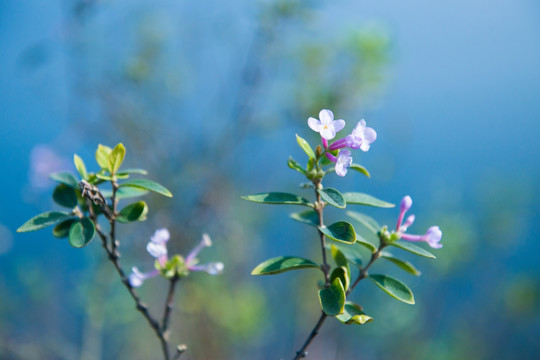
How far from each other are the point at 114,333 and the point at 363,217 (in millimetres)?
2684

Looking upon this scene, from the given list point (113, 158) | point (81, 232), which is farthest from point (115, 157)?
point (81, 232)

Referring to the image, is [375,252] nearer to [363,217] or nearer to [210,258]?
[363,217]

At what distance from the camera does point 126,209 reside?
61cm

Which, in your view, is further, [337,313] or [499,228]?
[499,228]

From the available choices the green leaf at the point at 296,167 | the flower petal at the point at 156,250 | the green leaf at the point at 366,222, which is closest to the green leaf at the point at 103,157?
the flower petal at the point at 156,250

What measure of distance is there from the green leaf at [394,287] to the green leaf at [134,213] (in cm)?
32

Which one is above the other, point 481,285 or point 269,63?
point 269,63

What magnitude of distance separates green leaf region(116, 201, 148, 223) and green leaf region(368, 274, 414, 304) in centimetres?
32

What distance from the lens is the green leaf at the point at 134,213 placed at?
0.59 m

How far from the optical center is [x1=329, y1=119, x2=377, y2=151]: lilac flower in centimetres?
53

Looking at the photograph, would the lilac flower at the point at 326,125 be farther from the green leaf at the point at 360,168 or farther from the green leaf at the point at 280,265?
the green leaf at the point at 280,265

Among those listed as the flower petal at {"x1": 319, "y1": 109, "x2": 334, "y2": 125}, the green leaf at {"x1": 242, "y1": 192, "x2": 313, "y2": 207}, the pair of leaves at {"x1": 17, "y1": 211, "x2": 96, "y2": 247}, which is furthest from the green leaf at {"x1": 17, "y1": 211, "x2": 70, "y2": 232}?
the flower petal at {"x1": 319, "y1": 109, "x2": 334, "y2": 125}

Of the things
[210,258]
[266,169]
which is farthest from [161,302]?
[266,169]

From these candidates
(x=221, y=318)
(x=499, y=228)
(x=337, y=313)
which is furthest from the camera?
(x=499, y=228)
